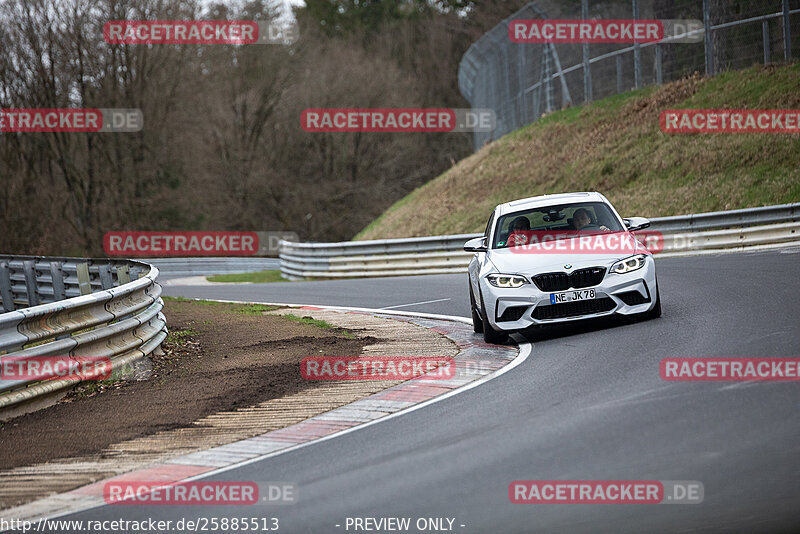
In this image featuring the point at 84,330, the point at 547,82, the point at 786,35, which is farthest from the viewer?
the point at 547,82

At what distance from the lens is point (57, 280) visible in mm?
18188

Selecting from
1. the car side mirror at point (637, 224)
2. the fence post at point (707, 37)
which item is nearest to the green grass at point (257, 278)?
the fence post at point (707, 37)

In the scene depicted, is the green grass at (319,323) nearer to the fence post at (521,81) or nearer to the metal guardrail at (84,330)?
the metal guardrail at (84,330)

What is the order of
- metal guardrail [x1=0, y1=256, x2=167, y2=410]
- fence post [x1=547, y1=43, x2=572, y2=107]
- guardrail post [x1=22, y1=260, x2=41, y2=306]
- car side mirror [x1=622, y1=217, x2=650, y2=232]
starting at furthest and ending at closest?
fence post [x1=547, y1=43, x2=572, y2=107] → guardrail post [x1=22, y1=260, x2=41, y2=306] → car side mirror [x1=622, y1=217, x2=650, y2=232] → metal guardrail [x1=0, y1=256, x2=167, y2=410]

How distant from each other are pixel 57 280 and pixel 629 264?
37.9 ft

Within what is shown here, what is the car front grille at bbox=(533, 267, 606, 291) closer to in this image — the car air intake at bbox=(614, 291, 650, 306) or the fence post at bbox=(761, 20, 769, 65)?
the car air intake at bbox=(614, 291, 650, 306)

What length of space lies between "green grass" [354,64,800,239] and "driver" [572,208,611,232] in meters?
12.6

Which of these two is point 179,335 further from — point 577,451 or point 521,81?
point 521,81

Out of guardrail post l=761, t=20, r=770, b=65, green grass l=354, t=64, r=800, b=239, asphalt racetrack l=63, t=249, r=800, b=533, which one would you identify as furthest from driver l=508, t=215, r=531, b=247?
guardrail post l=761, t=20, r=770, b=65

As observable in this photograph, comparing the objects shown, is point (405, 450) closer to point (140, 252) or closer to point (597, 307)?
point (597, 307)

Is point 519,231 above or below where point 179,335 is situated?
above

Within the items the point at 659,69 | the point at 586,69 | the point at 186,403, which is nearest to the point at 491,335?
the point at 186,403

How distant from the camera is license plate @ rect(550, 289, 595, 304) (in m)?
10.5

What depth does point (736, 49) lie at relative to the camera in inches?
1103
